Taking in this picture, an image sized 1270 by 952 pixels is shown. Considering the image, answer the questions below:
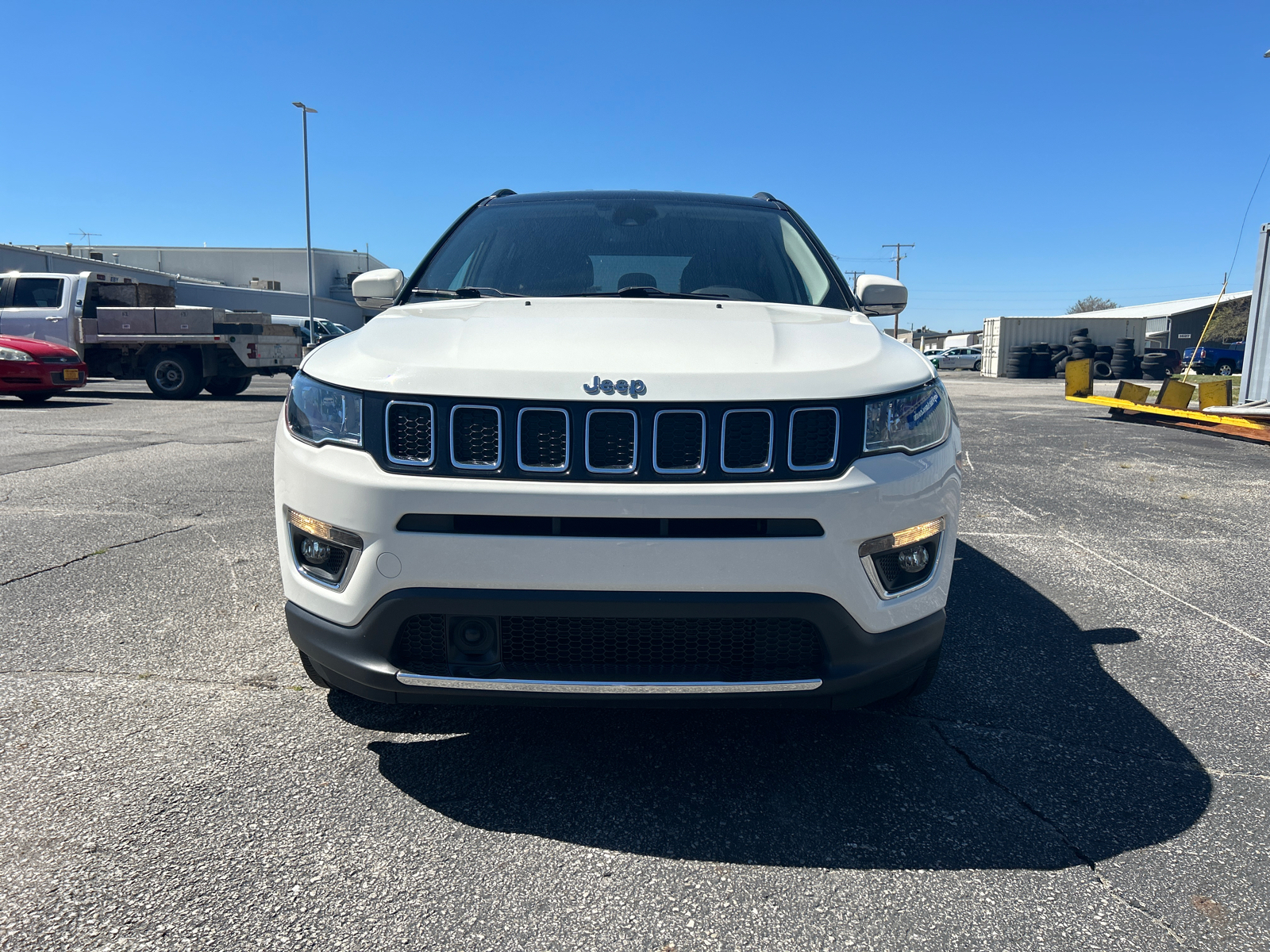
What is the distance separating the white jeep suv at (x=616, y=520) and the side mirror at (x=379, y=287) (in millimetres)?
1195

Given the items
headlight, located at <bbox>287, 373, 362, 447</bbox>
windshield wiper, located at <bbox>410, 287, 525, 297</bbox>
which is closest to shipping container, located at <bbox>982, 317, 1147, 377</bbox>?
windshield wiper, located at <bbox>410, 287, 525, 297</bbox>

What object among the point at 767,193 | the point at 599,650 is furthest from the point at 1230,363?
the point at 599,650

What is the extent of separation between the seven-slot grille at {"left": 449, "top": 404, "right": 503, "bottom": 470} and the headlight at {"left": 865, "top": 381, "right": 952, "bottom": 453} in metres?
0.88

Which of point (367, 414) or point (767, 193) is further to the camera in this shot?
point (767, 193)

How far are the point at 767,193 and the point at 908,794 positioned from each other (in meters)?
2.82

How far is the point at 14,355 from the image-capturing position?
12.9m

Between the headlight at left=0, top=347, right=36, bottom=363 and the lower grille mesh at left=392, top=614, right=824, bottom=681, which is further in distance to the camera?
the headlight at left=0, top=347, right=36, bottom=363

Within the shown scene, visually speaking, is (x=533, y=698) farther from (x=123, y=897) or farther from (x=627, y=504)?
(x=123, y=897)

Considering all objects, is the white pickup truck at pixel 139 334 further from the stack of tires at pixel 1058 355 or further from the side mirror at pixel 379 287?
the stack of tires at pixel 1058 355

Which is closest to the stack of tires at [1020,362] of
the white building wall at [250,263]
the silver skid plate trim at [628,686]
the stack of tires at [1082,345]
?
the stack of tires at [1082,345]

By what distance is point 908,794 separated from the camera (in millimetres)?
2248

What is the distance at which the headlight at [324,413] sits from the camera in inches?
82.9

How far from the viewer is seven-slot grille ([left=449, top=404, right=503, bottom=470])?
201 centimetres

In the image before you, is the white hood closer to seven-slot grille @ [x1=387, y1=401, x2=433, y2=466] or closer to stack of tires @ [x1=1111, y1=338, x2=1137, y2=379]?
seven-slot grille @ [x1=387, y1=401, x2=433, y2=466]
